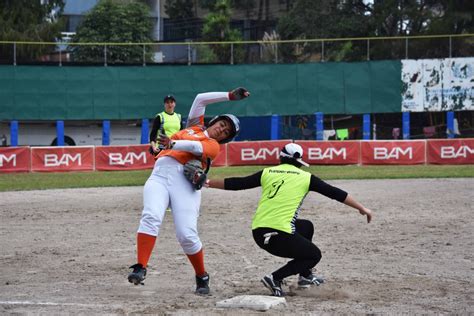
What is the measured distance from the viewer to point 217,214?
15.9 metres

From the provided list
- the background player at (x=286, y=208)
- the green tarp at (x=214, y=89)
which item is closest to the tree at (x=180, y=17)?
the green tarp at (x=214, y=89)

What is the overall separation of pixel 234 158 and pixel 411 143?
5.99m

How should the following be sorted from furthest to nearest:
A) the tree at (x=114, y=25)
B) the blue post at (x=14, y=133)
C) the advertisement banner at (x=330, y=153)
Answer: the tree at (x=114, y=25) → the blue post at (x=14, y=133) → the advertisement banner at (x=330, y=153)

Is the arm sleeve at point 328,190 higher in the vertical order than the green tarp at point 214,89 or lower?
lower

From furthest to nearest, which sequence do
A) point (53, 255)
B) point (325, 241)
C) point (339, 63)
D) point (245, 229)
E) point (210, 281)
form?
point (339, 63) < point (245, 229) < point (325, 241) < point (53, 255) < point (210, 281)

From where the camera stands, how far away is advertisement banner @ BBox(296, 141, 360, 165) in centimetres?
3016

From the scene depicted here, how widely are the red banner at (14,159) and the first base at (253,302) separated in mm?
21432

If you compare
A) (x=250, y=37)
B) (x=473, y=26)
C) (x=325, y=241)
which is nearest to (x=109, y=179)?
(x=325, y=241)

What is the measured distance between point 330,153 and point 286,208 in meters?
21.9

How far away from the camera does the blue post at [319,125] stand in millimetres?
38747

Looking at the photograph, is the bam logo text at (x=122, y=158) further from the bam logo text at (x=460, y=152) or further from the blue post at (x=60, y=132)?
the bam logo text at (x=460, y=152)

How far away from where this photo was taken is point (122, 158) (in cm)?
2942

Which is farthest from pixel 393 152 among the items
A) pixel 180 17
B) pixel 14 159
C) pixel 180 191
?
pixel 180 17

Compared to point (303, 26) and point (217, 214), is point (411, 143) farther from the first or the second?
point (303, 26)
